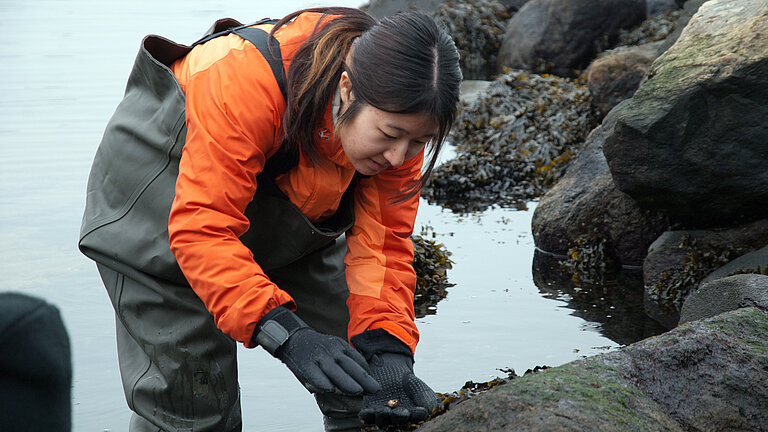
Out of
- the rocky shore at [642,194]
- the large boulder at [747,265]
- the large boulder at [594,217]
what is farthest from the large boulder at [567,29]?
the large boulder at [747,265]

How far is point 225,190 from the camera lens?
223 cm

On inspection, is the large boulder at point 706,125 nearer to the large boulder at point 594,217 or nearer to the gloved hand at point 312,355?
the large boulder at point 594,217

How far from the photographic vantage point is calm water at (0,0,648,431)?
3.79 m

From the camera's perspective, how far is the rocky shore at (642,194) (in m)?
2.23

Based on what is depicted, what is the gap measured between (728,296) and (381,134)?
5.15 feet

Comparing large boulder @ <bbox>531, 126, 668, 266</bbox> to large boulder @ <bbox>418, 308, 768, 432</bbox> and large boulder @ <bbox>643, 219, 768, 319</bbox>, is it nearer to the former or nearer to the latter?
large boulder @ <bbox>643, 219, 768, 319</bbox>

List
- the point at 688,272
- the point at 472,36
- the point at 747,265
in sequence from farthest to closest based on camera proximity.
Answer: the point at 472,36, the point at 688,272, the point at 747,265

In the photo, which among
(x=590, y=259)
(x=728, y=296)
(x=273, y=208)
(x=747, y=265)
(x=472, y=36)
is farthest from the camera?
(x=472, y=36)

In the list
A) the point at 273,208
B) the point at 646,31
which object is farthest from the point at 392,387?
the point at 646,31

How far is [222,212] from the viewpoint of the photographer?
2.25m

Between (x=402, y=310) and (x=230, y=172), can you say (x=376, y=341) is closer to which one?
(x=402, y=310)

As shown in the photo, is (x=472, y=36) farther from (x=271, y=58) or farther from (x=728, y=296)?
(x=271, y=58)

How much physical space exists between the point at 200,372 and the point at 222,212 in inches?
29.1

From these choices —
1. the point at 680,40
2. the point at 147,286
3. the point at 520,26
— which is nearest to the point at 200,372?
the point at 147,286
